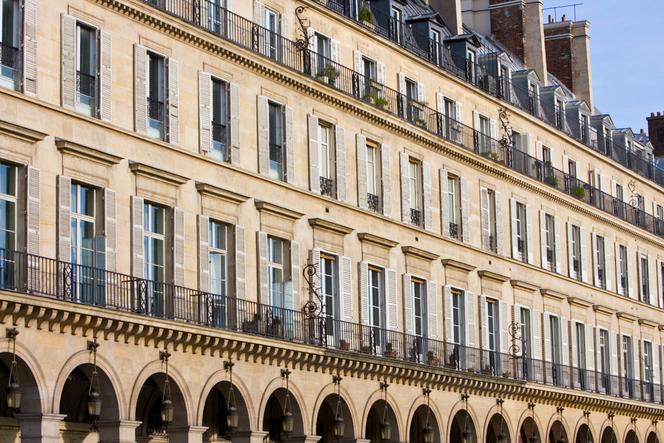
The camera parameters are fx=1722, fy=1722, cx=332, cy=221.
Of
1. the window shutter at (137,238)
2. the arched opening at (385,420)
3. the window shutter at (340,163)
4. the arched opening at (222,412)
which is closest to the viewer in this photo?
the window shutter at (137,238)

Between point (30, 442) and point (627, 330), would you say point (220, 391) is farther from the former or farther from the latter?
point (627, 330)

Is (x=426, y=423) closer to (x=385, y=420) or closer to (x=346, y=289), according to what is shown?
(x=385, y=420)

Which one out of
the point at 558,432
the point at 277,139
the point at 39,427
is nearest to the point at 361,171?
the point at 277,139

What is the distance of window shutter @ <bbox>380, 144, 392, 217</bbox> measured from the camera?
4825 cm

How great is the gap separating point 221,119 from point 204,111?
3.12 feet

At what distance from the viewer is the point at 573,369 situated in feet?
192

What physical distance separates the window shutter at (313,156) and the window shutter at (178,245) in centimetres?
625

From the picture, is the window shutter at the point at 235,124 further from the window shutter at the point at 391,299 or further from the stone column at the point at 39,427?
the stone column at the point at 39,427

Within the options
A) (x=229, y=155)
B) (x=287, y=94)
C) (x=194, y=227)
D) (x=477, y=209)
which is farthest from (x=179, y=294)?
(x=477, y=209)

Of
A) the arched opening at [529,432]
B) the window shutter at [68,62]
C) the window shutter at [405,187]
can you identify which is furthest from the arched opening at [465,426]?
the window shutter at [68,62]

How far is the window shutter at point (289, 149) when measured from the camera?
43812 millimetres

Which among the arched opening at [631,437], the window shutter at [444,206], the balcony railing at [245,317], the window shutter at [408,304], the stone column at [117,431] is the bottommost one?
the arched opening at [631,437]

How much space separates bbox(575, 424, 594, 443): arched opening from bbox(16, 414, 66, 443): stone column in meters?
29.0

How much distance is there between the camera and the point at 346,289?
45.7 metres
